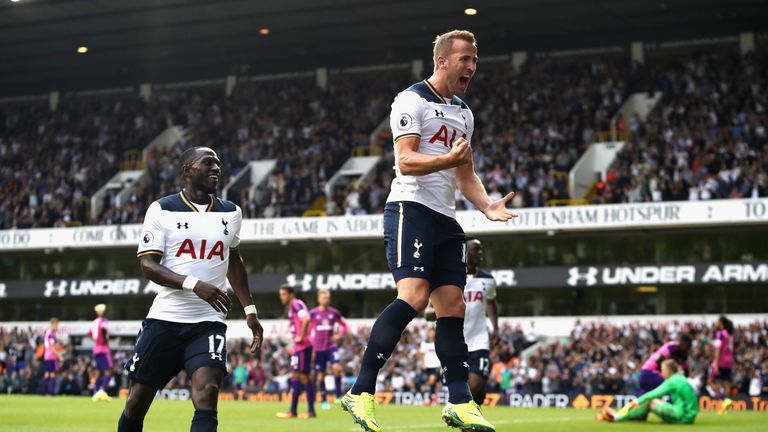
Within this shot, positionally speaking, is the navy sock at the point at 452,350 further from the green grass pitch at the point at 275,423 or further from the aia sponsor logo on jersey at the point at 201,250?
the green grass pitch at the point at 275,423

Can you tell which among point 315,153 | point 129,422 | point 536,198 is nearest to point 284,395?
point 536,198

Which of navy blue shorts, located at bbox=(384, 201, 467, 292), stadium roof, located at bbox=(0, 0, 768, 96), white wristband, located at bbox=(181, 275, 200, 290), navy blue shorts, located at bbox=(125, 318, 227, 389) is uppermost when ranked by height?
stadium roof, located at bbox=(0, 0, 768, 96)

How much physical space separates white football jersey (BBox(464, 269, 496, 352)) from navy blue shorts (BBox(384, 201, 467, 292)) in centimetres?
697

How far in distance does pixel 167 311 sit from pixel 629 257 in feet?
99.0

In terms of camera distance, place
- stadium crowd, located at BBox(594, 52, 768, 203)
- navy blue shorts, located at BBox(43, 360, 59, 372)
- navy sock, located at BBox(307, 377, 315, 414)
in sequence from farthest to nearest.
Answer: stadium crowd, located at BBox(594, 52, 768, 203), navy blue shorts, located at BBox(43, 360, 59, 372), navy sock, located at BBox(307, 377, 315, 414)

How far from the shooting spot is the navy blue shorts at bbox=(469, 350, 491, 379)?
14484 millimetres

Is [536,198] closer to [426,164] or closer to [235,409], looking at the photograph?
[235,409]

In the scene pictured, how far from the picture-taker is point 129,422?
818 cm

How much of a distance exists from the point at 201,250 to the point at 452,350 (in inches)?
75.6

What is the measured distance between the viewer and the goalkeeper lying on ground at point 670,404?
16.6m

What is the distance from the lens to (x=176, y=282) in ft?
26.1

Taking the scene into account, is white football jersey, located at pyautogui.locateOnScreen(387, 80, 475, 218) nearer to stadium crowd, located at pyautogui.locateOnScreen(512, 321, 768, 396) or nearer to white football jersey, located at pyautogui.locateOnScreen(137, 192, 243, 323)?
white football jersey, located at pyautogui.locateOnScreen(137, 192, 243, 323)

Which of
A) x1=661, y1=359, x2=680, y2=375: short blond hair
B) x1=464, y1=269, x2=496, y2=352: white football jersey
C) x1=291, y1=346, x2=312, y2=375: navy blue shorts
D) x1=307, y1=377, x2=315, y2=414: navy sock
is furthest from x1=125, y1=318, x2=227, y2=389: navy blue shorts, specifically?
x1=307, y1=377, x2=315, y2=414: navy sock

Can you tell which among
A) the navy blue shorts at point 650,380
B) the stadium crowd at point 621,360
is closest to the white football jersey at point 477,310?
the navy blue shorts at point 650,380
